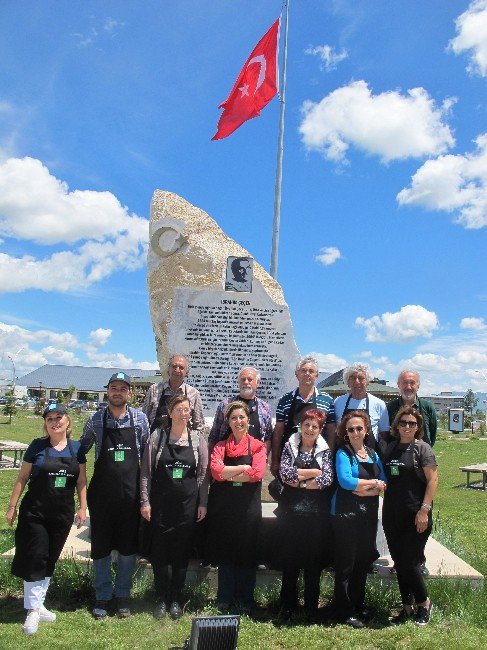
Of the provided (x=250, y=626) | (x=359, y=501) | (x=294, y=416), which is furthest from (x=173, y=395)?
(x=250, y=626)

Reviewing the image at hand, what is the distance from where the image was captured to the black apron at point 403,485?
4.32 metres

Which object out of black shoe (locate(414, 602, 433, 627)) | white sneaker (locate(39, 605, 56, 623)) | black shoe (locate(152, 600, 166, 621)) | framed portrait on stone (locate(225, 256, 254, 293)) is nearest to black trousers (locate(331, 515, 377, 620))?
black shoe (locate(414, 602, 433, 627))

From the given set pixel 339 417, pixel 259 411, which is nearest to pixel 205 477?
pixel 259 411

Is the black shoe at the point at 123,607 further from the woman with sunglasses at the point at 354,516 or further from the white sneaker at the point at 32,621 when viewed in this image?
the woman with sunglasses at the point at 354,516

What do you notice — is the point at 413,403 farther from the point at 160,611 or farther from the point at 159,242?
the point at 159,242

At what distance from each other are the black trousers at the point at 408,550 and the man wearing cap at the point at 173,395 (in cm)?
184

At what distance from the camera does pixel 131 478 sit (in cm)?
442

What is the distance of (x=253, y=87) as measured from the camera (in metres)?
10.4

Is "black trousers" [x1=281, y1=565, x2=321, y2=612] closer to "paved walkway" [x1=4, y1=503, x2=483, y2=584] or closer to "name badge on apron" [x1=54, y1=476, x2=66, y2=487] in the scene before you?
"paved walkway" [x1=4, y1=503, x2=483, y2=584]

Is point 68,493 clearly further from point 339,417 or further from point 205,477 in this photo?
point 339,417

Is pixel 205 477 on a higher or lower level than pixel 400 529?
higher

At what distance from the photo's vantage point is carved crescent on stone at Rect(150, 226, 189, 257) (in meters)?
7.11

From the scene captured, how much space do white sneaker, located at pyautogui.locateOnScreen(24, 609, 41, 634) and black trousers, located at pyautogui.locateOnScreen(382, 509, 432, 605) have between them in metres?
2.60

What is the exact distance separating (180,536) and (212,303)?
2.96m
